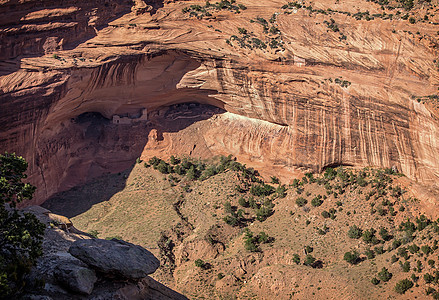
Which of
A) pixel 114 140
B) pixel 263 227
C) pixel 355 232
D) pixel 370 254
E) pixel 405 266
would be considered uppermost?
pixel 114 140

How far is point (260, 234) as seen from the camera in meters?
52.6

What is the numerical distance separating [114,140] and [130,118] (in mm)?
3128

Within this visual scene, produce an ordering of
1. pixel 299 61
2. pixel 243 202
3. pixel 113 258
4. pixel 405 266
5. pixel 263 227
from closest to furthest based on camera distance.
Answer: pixel 113 258 < pixel 405 266 < pixel 263 227 < pixel 243 202 < pixel 299 61

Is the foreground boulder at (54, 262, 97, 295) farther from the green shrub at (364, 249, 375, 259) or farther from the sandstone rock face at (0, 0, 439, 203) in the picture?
the green shrub at (364, 249, 375, 259)

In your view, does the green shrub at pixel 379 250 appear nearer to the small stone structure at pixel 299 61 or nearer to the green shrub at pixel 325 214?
the green shrub at pixel 325 214

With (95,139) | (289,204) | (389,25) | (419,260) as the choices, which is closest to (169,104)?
(95,139)

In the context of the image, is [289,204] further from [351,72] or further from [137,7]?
[137,7]

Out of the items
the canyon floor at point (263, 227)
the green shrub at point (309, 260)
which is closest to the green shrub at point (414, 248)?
the canyon floor at point (263, 227)

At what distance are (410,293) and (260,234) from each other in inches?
597

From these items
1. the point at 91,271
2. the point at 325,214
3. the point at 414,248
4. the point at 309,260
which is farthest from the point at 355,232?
the point at 91,271

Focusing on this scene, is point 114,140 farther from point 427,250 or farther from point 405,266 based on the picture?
point 427,250

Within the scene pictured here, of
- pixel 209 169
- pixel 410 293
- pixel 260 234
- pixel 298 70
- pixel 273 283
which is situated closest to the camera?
pixel 410 293

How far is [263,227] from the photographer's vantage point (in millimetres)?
53844

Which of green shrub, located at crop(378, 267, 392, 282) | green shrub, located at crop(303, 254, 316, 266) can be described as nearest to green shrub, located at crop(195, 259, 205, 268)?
green shrub, located at crop(303, 254, 316, 266)
